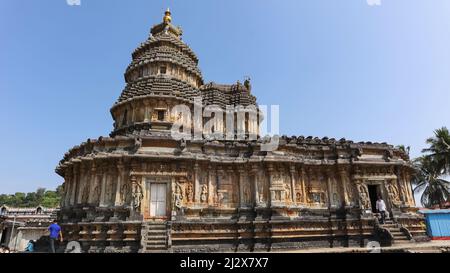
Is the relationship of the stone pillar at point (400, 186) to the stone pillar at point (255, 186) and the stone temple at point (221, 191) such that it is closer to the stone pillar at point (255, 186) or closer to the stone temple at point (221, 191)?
the stone temple at point (221, 191)

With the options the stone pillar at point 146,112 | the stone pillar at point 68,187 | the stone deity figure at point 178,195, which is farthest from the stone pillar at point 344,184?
the stone pillar at point 68,187

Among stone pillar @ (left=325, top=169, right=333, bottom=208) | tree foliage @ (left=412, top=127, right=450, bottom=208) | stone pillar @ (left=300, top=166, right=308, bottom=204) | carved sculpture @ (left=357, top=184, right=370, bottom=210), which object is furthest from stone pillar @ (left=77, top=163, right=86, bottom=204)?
tree foliage @ (left=412, top=127, right=450, bottom=208)

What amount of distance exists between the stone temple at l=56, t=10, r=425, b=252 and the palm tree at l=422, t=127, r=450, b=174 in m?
14.8

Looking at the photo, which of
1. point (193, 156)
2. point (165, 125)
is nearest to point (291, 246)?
point (193, 156)

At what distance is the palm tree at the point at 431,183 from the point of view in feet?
108

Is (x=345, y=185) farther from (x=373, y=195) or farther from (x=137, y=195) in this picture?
(x=137, y=195)

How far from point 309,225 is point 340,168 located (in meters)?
4.79

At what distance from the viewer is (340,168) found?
1938 cm

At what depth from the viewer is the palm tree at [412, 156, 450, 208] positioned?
108 feet

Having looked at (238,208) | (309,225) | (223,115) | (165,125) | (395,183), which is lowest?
(309,225)

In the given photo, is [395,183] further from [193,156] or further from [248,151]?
[193,156]
